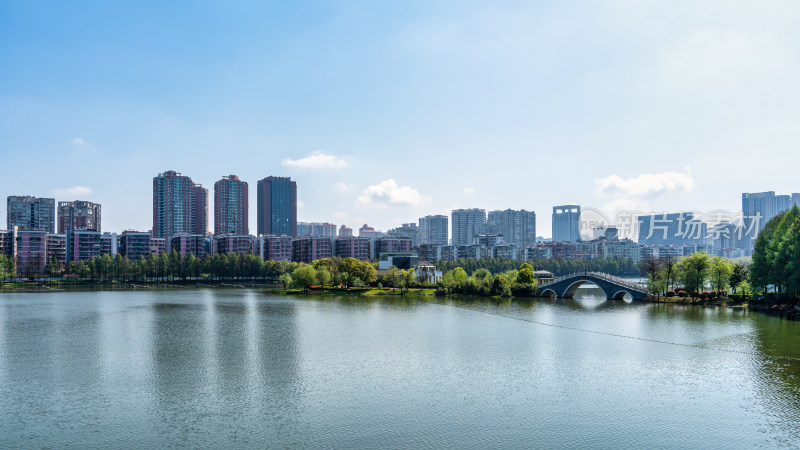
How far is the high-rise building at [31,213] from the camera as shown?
166500 millimetres

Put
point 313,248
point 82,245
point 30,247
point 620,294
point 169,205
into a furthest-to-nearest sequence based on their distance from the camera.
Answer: point 169,205 → point 313,248 → point 82,245 → point 30,247 → point 620,294

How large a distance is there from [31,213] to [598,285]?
6806 inches

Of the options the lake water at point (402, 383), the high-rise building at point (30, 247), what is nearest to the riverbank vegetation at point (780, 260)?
the lake water at point (402, 383)

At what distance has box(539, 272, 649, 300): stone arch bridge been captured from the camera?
6669 centimetres

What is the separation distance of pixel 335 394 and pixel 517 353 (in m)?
13.3

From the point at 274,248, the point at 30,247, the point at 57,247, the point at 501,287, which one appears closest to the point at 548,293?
the point at 501,287

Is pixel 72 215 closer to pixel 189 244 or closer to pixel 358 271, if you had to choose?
pixel 189 244

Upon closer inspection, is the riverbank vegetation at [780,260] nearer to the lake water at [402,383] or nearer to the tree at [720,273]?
the tree at [720,273]

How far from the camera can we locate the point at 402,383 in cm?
2553

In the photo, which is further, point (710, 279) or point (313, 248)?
point (313, 248)

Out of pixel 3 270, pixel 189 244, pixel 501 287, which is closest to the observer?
pixel 501 287

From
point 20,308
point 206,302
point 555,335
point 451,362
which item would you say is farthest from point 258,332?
point 20,308

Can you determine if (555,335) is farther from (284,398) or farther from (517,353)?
(284,398)

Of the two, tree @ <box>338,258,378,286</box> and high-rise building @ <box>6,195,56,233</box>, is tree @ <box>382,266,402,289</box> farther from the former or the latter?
high-rise building @ <box>6,195,56,233</box>
